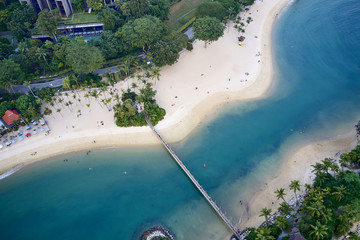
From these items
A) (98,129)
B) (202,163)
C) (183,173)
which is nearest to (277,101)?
(202,163)

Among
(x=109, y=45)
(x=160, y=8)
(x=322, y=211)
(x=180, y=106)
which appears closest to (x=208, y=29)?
(x=160, y=8)

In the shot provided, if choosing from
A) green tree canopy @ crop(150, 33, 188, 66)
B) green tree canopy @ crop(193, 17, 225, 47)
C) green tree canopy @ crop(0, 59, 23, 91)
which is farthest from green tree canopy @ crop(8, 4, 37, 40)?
green tree canopy @ crop(193, 17, 225, 47)

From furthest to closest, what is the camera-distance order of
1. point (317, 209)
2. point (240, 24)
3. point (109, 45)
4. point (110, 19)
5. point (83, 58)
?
point (240, 24) < point (110, 19) < point (109, 45) < point (83, 58) < point (317, 209)

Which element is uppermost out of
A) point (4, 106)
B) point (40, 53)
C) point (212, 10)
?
point (40, 53)

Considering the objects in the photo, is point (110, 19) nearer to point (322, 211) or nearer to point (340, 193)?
point (322, 211)

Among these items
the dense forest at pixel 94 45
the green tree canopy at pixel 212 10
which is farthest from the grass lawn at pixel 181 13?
the green tree canopy at pixel 212 10

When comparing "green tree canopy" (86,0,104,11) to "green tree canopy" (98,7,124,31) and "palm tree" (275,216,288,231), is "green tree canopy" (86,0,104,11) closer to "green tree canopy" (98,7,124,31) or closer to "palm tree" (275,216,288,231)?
"green tree canopy" (98,7,124,31)

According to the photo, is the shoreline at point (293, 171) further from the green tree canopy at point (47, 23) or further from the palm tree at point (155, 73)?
the green tree canopy at point (47, 23)
